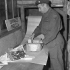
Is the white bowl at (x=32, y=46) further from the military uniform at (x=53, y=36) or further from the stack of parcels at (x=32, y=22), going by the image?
the stack of parcels at (x=32, y=22)

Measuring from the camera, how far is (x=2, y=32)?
1.75 metres

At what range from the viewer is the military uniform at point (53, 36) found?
2066mm

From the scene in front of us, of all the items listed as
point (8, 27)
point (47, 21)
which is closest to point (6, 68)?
point (8, 27)

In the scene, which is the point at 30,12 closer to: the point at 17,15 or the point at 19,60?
the point at 17,15

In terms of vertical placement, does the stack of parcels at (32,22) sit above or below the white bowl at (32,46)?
above

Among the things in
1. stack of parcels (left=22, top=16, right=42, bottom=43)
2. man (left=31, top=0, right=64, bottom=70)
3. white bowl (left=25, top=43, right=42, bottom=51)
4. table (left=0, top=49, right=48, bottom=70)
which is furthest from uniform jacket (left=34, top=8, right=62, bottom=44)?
table (left=0, top=49, right=48, bottom=70)

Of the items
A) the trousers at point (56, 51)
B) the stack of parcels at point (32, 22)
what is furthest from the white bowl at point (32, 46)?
the stack of parcels at point (32, 22)

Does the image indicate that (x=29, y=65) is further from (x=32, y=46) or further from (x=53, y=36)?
(x=53, y=36)

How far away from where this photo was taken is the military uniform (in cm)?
207

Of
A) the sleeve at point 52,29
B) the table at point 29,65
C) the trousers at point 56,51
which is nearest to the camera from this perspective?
the table at point 29,65

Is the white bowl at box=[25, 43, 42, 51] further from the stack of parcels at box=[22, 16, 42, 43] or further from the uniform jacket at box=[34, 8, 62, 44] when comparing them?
the stack of parcels at box=[22, 16, 42, 43]

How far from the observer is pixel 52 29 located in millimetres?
2064

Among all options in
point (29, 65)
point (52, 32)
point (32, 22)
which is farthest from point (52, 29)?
point (29, 65)

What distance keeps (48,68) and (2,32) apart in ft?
4.18
